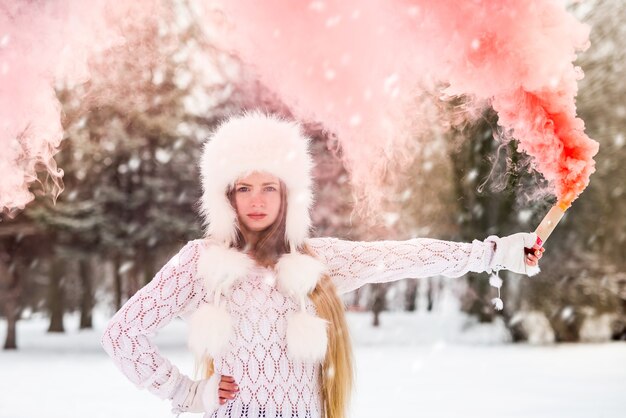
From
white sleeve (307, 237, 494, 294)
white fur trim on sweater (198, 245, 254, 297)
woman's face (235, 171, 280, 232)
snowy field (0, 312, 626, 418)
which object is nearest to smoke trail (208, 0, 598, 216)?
white sleeve (307, 237, 494, 294)

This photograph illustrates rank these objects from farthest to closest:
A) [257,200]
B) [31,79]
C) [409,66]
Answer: [409,66], [31,79], [257,200]

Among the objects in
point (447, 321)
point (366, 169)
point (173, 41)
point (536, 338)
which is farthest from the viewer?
point (447, 321)

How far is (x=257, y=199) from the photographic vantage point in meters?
2.56

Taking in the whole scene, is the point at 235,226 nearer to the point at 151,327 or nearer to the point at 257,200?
the point at 257,200

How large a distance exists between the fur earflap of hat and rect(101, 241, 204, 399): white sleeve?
8cm

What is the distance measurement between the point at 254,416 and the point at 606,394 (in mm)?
6631

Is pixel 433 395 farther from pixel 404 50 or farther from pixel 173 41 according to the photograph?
pixel 173 41

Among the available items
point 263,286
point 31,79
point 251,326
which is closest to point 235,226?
point 263,286

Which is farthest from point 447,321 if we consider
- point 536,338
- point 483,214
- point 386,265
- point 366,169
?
point 386,265

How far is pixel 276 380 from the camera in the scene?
7.96 ft

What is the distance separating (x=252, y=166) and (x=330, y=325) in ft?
1.93

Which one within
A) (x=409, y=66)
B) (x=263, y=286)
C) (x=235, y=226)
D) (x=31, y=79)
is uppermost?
(x=409, y=66)

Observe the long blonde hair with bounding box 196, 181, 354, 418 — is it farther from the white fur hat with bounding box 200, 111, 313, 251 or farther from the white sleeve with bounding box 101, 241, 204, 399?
the white sleeve with bounding box 101, 241, 204, 399

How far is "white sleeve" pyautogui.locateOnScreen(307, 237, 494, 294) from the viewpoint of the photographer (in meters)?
2.57
